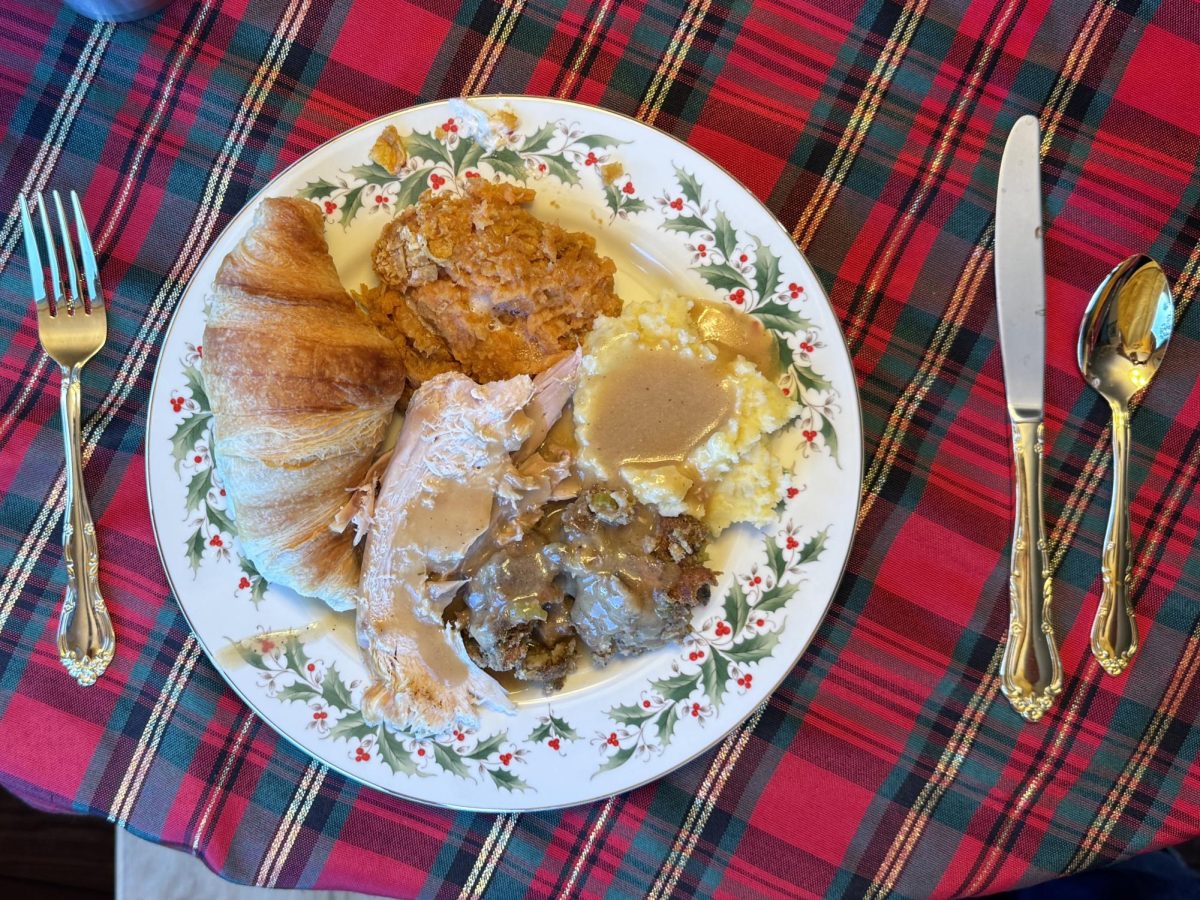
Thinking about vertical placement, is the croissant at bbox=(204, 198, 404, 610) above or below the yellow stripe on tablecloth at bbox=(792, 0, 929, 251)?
below

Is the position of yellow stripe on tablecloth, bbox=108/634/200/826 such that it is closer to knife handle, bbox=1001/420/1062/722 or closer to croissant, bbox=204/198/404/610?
croissant, bbox=204/198/404/610

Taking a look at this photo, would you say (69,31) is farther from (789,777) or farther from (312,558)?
(789,777)

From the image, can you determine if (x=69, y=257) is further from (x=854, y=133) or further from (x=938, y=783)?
(x=938, y=783)

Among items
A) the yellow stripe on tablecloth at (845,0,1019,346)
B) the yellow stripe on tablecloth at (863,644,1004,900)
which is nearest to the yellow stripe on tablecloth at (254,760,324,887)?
the yellow stripe on tablecloth at (863,644,1004,900)

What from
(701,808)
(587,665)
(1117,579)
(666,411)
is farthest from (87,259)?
(1117,579)

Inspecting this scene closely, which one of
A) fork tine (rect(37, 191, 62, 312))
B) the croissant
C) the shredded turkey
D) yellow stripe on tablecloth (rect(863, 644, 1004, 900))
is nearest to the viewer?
the croissant

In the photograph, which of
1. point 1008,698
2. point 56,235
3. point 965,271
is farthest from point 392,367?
point 1008,698

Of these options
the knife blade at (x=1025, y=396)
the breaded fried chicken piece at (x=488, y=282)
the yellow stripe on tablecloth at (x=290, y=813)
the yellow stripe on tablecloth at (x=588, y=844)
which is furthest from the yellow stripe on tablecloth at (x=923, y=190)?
the yellow stripe on tablecloth at (x=290, y=813)
